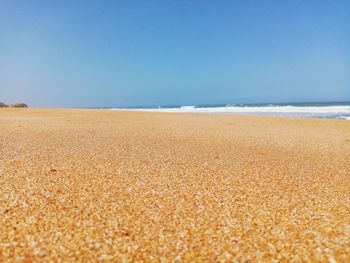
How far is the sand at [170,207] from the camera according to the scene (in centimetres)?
290

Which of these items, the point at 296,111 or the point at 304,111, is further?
the point at 296,111

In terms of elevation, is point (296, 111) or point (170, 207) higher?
point (296, 111)

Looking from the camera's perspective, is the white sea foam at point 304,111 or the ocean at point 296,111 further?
the white sea foam at point 304,111

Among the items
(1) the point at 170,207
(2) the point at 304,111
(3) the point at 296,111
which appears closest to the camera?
(1) the point at 170,207

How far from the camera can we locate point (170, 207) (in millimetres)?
3932

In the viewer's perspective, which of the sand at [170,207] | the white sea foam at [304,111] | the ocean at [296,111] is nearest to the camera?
the sand at [170,207]

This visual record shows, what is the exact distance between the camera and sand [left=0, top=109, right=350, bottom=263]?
290 cm

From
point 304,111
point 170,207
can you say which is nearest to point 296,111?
point 304,111

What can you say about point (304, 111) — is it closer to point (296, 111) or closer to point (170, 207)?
point (296, 111)

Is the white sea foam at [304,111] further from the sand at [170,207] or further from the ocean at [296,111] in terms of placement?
the sand at [170,207]

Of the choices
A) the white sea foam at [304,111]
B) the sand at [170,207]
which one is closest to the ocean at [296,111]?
the white sea foam at [304,111]

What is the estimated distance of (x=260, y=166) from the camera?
253 inches

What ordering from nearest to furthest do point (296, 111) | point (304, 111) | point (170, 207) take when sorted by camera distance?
1. point (170, 207)
2. point (304, 111)
3. point (296, 111)

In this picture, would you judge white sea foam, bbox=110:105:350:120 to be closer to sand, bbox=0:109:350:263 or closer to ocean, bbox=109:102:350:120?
ocean, bbox=109:102:350:120
